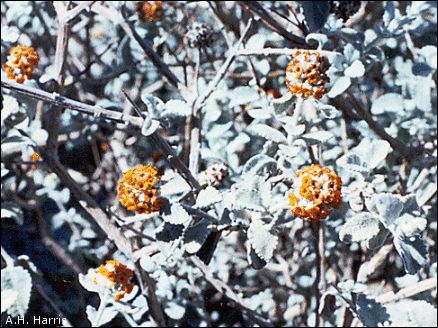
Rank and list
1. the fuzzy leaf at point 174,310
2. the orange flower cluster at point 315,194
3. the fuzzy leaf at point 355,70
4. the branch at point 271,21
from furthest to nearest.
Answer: the fuzzy leaf at point 174,310 < the branch at point 271,21 < the fuzzy leaf at point 355,70 < the orange flower cluster at point 315,194

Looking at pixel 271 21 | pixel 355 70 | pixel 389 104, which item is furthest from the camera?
pixel 389 104

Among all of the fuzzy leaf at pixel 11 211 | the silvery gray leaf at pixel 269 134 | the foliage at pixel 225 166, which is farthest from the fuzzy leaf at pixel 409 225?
the fuzzy leaf at pixel 11 211

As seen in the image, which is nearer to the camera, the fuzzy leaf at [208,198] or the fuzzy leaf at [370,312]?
the fuzzy leaf at [208,198]

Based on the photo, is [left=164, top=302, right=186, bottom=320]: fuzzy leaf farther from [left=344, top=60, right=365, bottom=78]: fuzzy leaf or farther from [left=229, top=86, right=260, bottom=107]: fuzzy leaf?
[left=344, top=60, right=365, bottom=78]: fuzzy leaf

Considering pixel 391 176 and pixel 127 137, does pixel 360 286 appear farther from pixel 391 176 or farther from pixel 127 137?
pixel 127 137

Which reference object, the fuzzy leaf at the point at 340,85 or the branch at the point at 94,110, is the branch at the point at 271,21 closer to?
the fuzzy leaf at the point at 340,85

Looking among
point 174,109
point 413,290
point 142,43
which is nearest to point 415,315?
point 413,290

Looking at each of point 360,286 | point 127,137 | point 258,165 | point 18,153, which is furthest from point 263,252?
point 127,137

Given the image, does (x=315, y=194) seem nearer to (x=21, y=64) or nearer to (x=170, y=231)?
(x=170, y=231)
